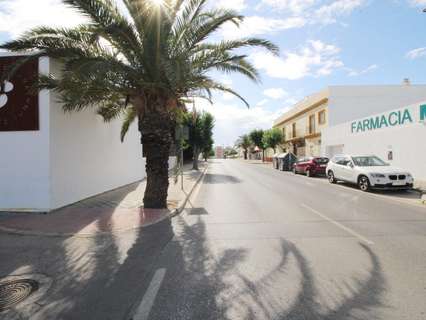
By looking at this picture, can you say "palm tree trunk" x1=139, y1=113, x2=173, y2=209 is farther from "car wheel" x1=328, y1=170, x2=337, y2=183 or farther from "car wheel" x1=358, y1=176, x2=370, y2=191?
"car wheel" x1=328, y1=170, x2=337, y2=183

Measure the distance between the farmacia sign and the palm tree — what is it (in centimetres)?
1142

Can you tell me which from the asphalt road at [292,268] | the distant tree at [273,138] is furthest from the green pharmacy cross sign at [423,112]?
the distant tree at [273,138]

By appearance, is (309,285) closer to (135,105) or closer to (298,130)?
(135,105)

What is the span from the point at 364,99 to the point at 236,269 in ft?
105

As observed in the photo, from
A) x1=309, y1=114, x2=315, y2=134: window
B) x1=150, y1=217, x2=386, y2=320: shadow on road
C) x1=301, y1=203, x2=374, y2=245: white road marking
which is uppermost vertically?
x1=309, y1=114, x2=315, y2=134: window

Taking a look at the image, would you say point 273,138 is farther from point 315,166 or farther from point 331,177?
point 331,177

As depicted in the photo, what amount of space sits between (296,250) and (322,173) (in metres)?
17.3

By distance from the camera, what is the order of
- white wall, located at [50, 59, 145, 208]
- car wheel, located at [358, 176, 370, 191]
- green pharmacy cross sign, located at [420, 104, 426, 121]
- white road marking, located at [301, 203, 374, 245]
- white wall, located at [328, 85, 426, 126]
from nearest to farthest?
white road marking, located at [301, 203, 374, 245] → white wall, located at [50, 59, 145, 208] → car wheel, located at [358, 176, 370, 191] → green pharmacy cross sign, located at [420, 104, 426, 121] → white wall, located at [328, 85, 426, 126]

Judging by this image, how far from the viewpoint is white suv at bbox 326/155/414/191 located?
11781 millimetres

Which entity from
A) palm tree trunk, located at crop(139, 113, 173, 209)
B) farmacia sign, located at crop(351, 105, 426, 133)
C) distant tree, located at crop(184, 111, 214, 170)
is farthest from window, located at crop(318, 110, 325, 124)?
palm tree trunk, located at crop(139, 113, 173, 209)

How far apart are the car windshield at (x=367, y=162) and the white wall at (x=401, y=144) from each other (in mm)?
2978

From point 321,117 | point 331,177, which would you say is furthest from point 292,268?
point 321,117

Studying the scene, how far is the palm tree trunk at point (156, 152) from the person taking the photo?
27.2 ft

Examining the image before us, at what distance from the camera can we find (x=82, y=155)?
10094 millimetres
